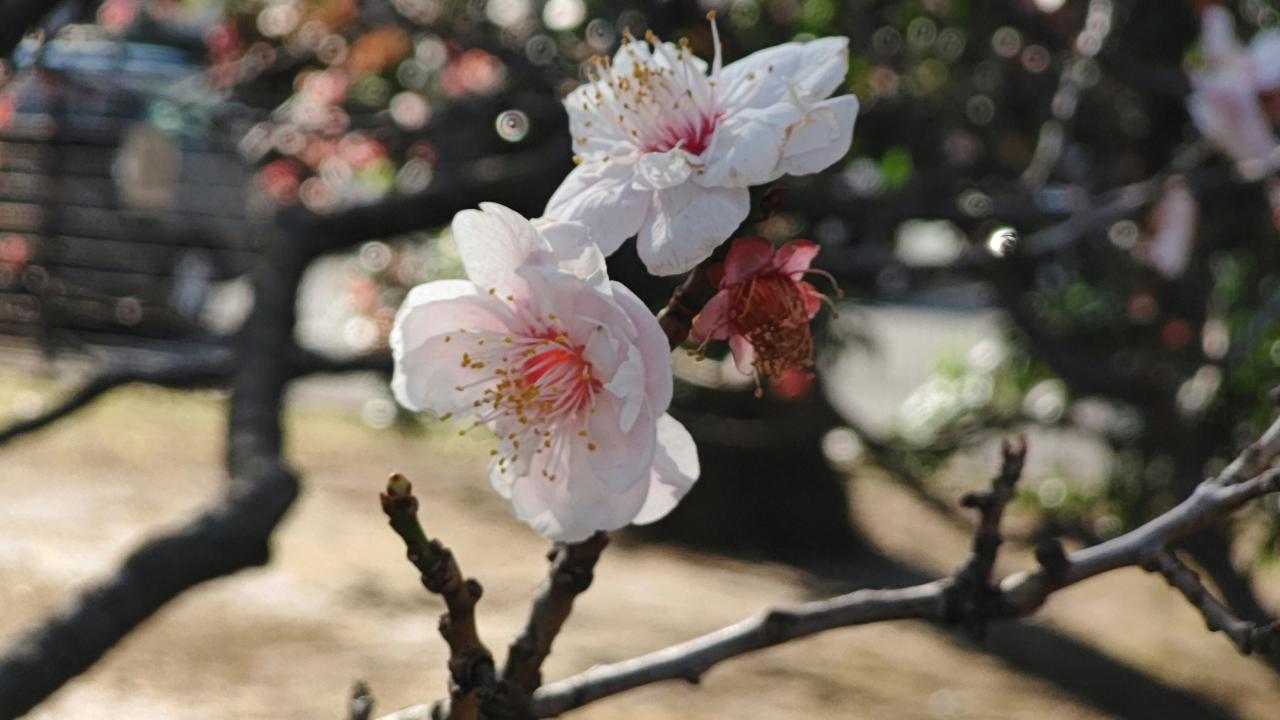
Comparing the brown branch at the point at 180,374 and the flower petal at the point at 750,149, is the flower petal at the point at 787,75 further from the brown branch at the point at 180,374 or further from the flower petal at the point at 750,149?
the brown branch at the point at 180,374

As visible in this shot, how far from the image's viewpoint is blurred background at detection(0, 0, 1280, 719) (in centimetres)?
307

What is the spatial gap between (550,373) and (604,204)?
13 cm

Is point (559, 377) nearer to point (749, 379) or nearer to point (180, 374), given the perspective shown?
point (180, 374)

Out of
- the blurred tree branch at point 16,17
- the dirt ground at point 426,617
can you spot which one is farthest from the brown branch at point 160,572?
the dirt ground at point 426,617

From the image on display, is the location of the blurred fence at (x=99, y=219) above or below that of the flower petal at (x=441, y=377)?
above

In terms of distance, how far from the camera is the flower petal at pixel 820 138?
870 millimetres

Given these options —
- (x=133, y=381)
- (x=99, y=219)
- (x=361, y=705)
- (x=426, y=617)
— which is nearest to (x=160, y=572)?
(x=361, y=705)

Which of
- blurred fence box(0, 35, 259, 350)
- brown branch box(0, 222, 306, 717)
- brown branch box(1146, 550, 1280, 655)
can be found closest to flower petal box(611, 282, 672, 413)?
brown branch box(1146, 550, 1280, 655)

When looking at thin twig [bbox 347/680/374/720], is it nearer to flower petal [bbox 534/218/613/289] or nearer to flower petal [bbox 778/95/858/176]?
flower petal [bbox 534/218/613/289]

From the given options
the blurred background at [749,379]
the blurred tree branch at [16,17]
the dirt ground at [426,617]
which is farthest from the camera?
the dirt ground at [426,617]

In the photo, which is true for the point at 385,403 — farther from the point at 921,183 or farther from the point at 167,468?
the point at 921,183

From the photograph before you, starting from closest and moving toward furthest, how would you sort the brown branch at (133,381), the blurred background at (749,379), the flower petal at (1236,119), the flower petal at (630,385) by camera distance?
the flower petal at (630,385) → the brown branch at (133,381) → the flower petal at (1236,119) → the blurred background at (749,379)

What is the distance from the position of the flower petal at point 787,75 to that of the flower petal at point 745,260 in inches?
3.4

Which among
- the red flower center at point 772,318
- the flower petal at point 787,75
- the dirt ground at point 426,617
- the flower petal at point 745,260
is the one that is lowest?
the red flower center at point 772,318
